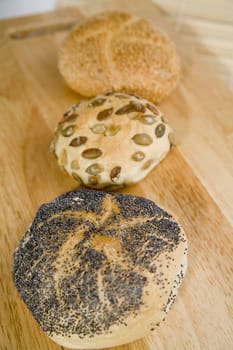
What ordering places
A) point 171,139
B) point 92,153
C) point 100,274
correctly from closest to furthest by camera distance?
point 100,274 → point 92,153 → point 171,139

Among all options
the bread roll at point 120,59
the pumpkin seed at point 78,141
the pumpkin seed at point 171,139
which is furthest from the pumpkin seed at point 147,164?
the bread roll at point 120,59

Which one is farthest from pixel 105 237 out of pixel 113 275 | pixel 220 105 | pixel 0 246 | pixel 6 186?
pixel 220 105

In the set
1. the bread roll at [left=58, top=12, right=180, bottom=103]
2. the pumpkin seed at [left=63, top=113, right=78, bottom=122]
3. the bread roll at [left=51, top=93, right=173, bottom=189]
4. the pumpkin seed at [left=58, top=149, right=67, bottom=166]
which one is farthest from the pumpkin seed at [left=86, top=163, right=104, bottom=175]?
the bread roll at [left=58, top=12, right=180, bottom=103]

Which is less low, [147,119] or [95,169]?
[147,119]

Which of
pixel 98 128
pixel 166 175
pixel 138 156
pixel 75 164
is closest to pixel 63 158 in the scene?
pixel 75 164

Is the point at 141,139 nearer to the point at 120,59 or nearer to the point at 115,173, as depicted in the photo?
the point at 115,173

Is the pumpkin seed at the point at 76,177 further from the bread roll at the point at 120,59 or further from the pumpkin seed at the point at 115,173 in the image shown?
the bread roll at the point at 120,59
